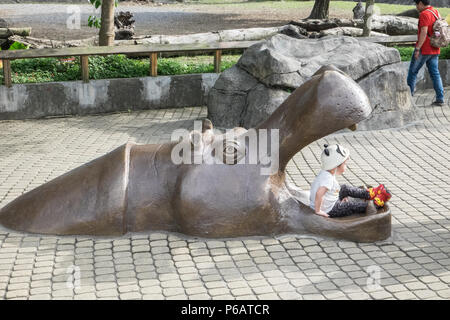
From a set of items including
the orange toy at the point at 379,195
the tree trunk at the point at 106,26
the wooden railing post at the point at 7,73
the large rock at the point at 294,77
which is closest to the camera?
the orange toy at the point at 379,195

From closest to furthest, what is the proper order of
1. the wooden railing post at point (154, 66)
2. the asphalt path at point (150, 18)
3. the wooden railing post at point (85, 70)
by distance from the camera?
the wooden railing post at point (85, 70), the wooden railing post at point (154, 66), the asphalt path at point (150, 18)

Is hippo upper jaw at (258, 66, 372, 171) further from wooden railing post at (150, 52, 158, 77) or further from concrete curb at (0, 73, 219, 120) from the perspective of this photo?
wooden railing post at (150, 52, 158, 77)

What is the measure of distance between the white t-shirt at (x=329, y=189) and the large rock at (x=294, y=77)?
3585 mm

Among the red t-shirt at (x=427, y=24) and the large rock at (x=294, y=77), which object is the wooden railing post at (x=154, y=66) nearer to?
the large rock at (x=294, y=77)

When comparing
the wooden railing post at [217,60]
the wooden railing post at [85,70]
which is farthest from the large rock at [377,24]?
the wooden railing post at [85,70]

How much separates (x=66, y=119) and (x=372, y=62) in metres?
5.14

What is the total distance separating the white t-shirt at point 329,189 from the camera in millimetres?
6023

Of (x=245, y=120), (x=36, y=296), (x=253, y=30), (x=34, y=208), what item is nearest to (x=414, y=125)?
(x=245, y=120)

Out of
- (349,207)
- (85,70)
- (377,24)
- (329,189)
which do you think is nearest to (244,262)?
(329,189)

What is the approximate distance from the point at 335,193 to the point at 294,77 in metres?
3.81

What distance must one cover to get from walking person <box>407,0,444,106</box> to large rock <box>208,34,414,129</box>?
1.14 m

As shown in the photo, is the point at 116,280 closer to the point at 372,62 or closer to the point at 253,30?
the point at 372,62

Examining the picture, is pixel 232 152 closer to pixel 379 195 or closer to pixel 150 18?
pixel 379 195

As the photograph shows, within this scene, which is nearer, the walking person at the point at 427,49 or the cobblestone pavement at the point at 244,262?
the cobblestone pavement at the point at 244,262
